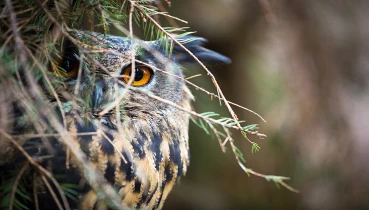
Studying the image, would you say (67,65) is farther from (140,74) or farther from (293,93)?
(293,93)

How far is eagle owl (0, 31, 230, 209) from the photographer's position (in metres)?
1.07

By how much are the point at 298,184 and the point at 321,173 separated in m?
0.20

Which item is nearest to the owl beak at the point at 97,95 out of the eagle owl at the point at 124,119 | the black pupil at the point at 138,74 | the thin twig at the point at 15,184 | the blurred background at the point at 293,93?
the eagle owl at the point at 124,119

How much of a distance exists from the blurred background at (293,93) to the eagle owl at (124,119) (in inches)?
39.2

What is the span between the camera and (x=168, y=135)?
1459 millimetres

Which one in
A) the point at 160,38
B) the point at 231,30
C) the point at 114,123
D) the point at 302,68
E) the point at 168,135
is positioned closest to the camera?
the point at 160,38

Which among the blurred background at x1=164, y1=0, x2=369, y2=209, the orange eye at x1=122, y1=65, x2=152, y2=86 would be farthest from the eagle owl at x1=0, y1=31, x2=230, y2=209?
the blurred background at x1=164, y1=0, x2=369, y2=209

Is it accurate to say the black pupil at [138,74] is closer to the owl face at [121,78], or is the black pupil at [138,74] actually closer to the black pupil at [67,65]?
the owl face at [121,78]

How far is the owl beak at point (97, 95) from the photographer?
126cm

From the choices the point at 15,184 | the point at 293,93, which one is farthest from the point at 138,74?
the point at 293,93

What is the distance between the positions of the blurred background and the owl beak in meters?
1.21

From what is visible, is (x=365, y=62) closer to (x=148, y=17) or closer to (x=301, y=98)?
(x=301, y=98)

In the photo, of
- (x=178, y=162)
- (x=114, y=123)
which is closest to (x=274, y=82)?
(x=178, y=162)

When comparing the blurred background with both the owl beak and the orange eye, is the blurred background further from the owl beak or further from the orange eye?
the owl beak
